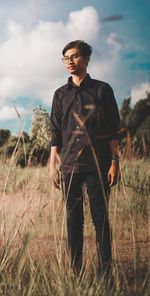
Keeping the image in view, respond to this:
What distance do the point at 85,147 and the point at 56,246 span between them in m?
0.63

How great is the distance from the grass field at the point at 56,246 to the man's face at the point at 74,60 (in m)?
0.54

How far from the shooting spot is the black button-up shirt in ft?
7.37

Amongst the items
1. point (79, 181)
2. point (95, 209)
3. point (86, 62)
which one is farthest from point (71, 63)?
point (95, 209)

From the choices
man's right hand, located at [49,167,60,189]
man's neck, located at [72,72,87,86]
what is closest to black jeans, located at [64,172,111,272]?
man's right hand, located at [49,167,60,189]

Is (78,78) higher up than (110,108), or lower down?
higher up

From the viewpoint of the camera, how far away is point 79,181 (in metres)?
2.28

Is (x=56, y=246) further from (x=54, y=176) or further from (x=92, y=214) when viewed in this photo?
(x=54, y=176)

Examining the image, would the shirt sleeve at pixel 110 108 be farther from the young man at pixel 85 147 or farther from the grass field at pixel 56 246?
the grass field at pixel 56 246

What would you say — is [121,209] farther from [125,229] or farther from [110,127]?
[110,127]

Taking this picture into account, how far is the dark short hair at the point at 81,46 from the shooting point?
227 cm

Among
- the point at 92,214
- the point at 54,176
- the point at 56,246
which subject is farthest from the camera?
the point at 54,176

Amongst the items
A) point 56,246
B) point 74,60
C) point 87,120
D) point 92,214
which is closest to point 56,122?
point 87,120

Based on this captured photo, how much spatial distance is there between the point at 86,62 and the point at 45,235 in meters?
1.77

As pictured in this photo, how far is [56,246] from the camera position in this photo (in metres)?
1.77
